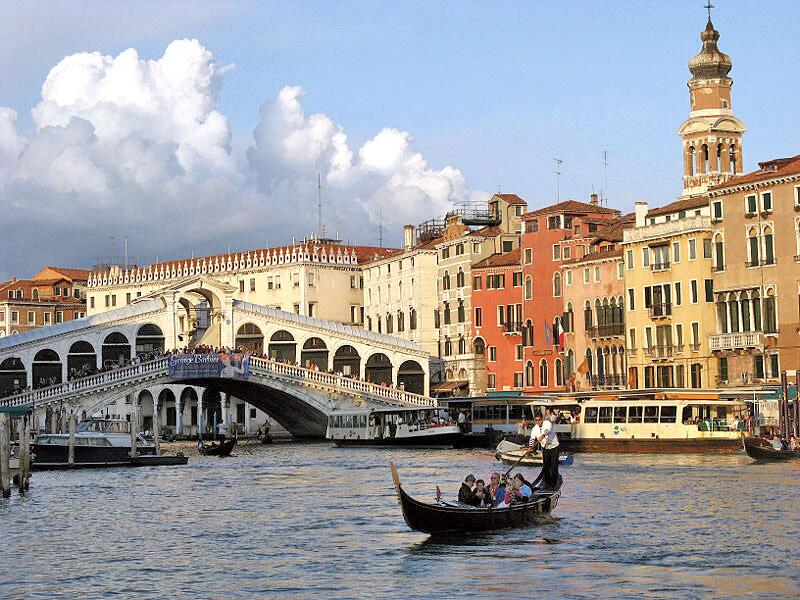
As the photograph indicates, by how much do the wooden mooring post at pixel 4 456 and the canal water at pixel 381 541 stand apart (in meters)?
0.83

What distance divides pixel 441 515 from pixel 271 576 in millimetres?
3823

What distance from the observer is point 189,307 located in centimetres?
8388

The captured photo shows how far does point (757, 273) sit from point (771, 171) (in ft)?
12.7

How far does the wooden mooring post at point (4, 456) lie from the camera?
1436 inches

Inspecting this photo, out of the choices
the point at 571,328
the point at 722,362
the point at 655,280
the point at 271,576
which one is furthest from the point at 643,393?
the point at 271,576

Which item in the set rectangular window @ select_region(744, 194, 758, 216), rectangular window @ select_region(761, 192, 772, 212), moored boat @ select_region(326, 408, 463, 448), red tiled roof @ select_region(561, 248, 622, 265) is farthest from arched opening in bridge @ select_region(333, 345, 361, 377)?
rectangular window @ select_region(761, 192, 772, 212)

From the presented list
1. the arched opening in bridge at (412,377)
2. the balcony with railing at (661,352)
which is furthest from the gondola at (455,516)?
the arched opening in bridge at (412,377)

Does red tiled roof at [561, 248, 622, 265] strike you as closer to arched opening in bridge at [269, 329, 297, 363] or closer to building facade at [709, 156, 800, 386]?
building facade at [709, 156, 800, 386]

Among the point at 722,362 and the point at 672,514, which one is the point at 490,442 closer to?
the point at 722,362

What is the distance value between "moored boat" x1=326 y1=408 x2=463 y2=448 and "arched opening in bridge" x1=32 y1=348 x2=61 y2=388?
13.5 meters

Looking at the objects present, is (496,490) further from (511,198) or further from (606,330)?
(511,198)

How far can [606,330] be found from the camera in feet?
223

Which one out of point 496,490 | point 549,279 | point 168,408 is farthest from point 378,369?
point 496,490

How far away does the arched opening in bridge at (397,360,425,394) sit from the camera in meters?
76.9
